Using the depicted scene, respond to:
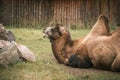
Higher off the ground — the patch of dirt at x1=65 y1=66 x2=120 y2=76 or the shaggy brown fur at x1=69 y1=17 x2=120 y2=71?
the shaggy brown fur at x1=69 y1=17 x2=120 y2=71

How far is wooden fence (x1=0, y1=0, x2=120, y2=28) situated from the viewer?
1962cm

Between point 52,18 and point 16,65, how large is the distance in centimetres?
1191

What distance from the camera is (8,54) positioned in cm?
791

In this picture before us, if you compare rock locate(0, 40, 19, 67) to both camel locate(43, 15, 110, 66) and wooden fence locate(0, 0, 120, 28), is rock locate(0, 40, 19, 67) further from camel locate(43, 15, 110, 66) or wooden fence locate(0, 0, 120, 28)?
wooden fence locate(0, 0, 120, 28)

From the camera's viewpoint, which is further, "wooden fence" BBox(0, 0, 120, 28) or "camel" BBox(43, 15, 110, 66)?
"wooden fence" BBox(0, 0, 120, 28)

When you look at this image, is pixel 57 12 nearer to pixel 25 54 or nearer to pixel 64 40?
pixel 64 40

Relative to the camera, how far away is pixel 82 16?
776 inches

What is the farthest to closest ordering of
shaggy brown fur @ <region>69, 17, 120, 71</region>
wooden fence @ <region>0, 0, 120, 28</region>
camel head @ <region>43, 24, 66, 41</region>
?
wooden fence @ <region>0, 0, 120, 28</region>
camel head @ <region>43, 24, 66, 41</region>
shaggy brown fur @ <region>69, 17, 120, 71</region>

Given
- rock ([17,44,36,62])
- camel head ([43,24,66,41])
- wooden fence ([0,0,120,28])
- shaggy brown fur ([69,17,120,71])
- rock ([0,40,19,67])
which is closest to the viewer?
shaggy brown fur ([69,17,120,71])

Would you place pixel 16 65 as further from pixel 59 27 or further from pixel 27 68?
pixel 59 27

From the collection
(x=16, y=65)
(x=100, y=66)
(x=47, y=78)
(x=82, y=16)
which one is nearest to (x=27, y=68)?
(x=16, y=65)

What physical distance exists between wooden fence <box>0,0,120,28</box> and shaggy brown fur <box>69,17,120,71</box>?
37.0ft

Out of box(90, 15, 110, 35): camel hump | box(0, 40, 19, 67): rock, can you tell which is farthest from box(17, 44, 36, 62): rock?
box(90, 15, 110, 35): camel hump

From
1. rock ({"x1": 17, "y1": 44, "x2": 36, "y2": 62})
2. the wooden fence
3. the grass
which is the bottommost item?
the grass
